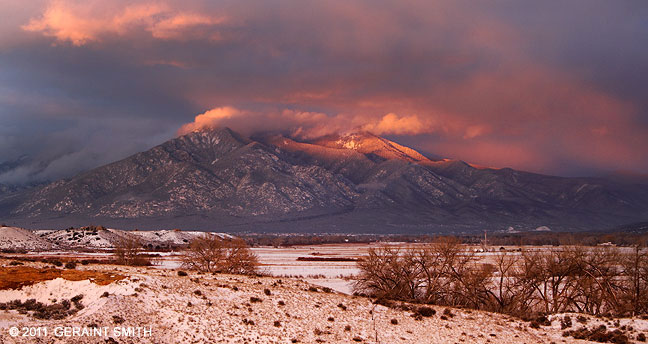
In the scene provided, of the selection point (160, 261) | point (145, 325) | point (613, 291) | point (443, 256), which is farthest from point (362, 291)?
point (160, 261)

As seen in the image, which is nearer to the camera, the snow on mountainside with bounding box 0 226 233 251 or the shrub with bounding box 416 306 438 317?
the shrub with bounding box 416 306 438 317

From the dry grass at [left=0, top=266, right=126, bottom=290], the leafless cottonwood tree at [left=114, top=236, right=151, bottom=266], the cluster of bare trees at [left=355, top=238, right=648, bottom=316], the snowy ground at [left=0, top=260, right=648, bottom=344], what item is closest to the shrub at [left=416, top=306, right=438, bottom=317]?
the snowy ground at [left=0, top=260, right=648, bottom=344]

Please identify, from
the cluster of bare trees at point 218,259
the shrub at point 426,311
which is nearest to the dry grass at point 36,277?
the shrub at point 426,311

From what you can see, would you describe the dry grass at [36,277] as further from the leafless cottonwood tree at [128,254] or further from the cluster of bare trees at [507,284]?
the leafless cottonwood tree at [128,254]

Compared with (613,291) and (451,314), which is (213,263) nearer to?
(451,314)

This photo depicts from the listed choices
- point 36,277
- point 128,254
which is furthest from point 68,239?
point 36,277

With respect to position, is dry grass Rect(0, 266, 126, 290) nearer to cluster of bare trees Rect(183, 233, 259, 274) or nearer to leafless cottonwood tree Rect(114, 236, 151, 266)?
cluster of bare trees Rect(183, 233, 259, 274)

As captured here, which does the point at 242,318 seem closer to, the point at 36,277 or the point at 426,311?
the point at 36,277

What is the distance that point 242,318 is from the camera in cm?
3409

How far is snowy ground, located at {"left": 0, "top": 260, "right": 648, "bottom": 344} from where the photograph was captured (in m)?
29.3

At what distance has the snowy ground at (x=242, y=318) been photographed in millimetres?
29281

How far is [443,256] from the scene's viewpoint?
5716 centimetres

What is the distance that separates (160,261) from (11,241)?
51.5 m

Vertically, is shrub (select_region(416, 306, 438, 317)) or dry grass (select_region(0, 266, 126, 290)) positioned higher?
dry grass (select_region(0, 266, 126, 290))
